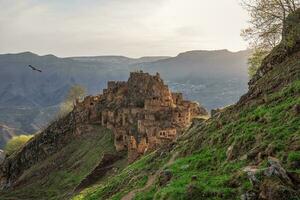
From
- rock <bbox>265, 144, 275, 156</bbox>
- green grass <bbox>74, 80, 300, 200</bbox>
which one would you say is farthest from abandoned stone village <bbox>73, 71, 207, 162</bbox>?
rock <bbox>265, 144, 275, 156</bbox>

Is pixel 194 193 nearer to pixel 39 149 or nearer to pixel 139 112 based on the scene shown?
pixel 139 112

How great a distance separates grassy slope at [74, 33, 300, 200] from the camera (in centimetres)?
2508

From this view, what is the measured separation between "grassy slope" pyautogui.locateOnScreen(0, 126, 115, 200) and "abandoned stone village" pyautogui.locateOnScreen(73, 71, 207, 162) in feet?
13.2

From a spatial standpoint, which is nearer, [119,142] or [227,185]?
[227,185]

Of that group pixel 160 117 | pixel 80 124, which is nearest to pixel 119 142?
pixel 160 117

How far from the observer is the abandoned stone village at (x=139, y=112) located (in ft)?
282

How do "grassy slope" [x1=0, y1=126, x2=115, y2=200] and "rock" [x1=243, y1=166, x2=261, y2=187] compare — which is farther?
"grassy slope" [x1=0, y1=126, x2=115, y2=200]

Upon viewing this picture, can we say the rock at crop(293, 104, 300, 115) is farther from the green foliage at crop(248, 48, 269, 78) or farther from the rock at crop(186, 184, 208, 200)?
the green foliage at crop(248, 48, 269, 78)

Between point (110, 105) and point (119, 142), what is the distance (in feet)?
97.5

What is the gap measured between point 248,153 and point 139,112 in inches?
2939

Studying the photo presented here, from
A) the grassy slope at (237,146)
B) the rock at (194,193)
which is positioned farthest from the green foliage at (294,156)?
the rock at (194,193)

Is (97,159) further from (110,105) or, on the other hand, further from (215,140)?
(215,140)

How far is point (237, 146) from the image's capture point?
29641mm

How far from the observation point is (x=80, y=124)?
12006 centimetres
